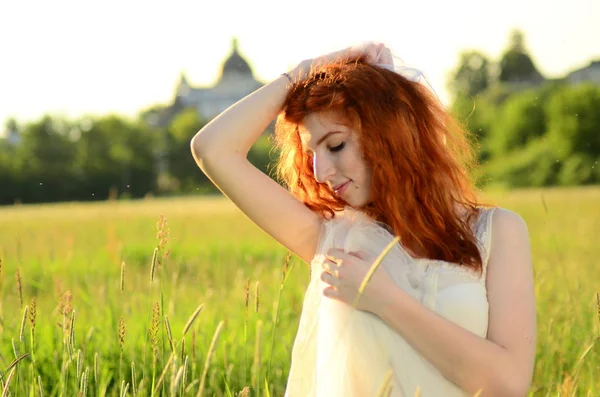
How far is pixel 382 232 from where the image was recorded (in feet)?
7.32

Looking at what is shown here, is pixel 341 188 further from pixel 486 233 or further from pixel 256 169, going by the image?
pixel 486 233

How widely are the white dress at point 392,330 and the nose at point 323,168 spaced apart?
17 centimetres

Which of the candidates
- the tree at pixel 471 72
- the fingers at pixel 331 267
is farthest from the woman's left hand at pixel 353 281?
the tree at pixel 471 72

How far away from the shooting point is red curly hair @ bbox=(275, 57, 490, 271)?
7.20ft

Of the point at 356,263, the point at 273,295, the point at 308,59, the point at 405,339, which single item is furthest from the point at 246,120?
the point at 273,295

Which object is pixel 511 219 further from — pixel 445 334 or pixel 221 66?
pixel 221 66

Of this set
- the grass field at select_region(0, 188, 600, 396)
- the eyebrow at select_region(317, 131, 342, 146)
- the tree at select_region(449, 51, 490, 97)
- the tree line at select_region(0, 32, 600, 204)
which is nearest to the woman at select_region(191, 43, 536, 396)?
the eyebrow at select_region(317, 131, 342, 146)

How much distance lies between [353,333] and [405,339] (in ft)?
0.43

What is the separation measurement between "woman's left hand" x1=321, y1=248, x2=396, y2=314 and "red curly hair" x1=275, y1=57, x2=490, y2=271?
264 mm

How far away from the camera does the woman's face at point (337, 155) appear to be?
218 cm

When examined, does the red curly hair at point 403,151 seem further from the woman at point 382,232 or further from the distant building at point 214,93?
the distant building at point 214,93

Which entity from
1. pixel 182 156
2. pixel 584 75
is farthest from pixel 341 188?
pixel 584 75

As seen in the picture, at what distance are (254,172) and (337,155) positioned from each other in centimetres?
26

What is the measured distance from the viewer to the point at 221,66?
302 ft
